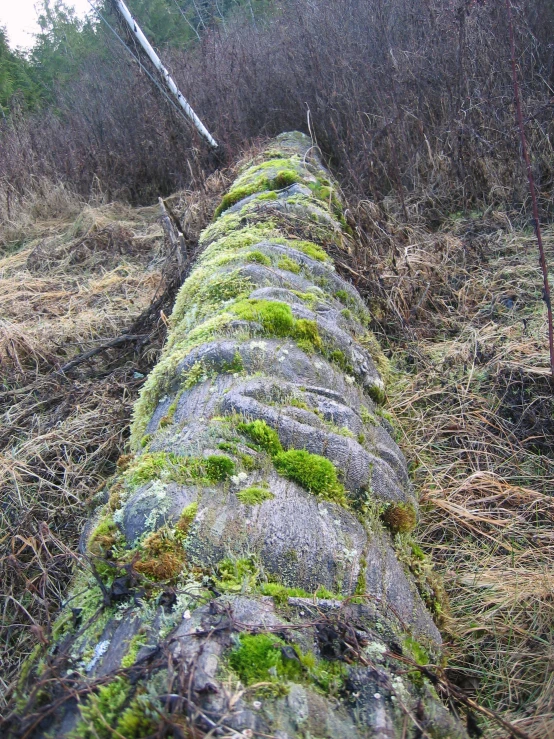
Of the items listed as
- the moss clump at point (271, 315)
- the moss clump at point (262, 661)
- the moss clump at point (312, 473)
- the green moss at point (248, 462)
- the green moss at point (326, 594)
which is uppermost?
the moss clump at point (271, 315)

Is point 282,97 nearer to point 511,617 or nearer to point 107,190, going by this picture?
point 107,190

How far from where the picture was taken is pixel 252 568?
4.16 feet

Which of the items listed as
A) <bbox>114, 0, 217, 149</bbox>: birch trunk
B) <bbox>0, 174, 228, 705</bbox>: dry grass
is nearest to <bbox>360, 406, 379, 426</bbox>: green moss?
<bbox>0, 174, 228, 705</bbox>: dry grass

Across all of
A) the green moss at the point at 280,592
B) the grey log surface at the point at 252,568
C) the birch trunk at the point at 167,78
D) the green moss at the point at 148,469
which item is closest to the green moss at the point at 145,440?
the grey log surface at the point at 252,568

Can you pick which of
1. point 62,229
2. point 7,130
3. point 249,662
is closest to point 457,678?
point 249,662

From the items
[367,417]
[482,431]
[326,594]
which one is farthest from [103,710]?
[482,431]

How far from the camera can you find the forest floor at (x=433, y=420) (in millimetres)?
1642

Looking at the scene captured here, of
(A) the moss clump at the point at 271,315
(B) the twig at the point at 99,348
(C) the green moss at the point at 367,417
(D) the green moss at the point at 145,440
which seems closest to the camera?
(D) the green moss at the point at 145,440

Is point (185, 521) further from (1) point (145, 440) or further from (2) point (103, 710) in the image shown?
(1) point (145, 440)

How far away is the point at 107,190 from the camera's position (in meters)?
7.42

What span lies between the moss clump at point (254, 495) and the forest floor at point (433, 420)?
1.54 feet

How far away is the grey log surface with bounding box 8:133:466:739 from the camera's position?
98cm

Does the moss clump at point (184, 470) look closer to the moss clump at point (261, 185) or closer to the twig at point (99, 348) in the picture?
the twig at point (99, 348)

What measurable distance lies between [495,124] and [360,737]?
501 cm
